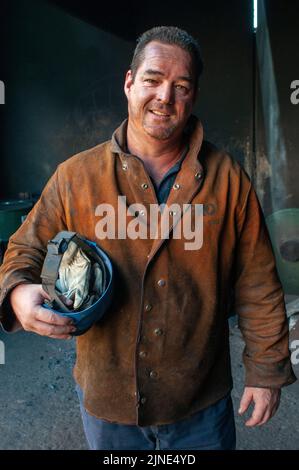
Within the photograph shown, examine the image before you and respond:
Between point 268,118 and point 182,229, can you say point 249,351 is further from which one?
point 268,118

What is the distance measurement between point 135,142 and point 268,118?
12.9 feet

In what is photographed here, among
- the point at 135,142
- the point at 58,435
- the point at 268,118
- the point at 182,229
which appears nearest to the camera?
the point at 182,229

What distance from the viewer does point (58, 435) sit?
9.48 ft

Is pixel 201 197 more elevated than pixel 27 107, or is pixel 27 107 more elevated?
pixel 27 107

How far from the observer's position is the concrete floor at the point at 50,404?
2826 millimetres

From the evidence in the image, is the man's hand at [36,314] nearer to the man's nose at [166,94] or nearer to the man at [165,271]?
the man at [165,271]

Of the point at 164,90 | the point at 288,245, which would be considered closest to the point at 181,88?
the point at 164,90

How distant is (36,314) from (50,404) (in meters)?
2.11

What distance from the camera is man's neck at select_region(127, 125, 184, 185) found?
1.64 meters

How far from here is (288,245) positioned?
513cm

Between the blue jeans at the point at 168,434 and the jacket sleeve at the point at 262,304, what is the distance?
0.65 ft

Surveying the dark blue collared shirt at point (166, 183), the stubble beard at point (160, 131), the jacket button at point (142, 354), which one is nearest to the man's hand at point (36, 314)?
the jacket button at point (142, 354)

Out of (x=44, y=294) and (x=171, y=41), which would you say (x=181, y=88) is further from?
(x=44, y=294)

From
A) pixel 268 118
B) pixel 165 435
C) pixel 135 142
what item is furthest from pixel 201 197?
pixel 268 118
